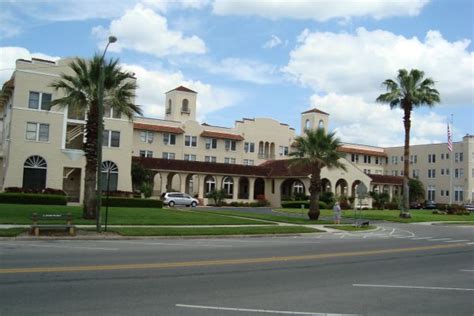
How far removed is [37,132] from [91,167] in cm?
1944

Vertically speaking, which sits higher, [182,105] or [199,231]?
[182,105]

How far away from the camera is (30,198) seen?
122 ft

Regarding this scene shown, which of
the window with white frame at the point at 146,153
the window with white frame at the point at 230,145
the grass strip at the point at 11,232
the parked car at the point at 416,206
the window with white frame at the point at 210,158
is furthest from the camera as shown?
the parked car at the point at 416,206

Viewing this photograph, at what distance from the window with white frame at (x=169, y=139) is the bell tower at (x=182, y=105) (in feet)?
16.0

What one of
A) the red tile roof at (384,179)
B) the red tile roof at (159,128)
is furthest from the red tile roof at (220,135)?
the red tile roof at (384,179)

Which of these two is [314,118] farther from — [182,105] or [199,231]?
[199,231]

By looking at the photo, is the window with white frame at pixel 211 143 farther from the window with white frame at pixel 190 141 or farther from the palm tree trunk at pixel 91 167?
the palm tree trunk at pixel 91 167

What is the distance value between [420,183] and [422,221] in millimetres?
43686

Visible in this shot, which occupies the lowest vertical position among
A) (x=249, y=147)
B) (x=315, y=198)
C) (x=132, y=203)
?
(x=132, y=203)

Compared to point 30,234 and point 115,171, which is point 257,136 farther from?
point 30,234

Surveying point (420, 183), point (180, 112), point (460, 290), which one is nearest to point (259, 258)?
point (460, 290)

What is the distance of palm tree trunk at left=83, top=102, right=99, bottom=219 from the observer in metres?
27.2

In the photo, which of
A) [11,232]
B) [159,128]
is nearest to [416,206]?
[159,128]

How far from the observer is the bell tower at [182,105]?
70000mm
